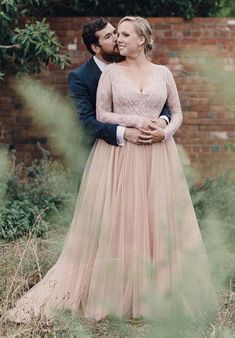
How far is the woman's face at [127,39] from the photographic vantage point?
192 inches

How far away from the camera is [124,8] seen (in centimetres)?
948

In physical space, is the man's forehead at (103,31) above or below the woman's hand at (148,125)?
above

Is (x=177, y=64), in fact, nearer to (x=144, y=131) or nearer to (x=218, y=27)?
(x=218, y=27)

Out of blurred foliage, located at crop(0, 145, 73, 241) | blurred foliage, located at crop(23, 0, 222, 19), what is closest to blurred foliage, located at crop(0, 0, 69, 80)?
blurred foliage, located at crop(23, 0, 222, 19)

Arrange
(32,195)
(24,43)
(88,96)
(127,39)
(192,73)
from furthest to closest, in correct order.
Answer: (192,73) → (24,43) → (32,195) → (88,96) → (127,39)

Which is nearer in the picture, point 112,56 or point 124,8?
point 112,56

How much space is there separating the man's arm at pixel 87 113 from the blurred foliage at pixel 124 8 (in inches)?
170

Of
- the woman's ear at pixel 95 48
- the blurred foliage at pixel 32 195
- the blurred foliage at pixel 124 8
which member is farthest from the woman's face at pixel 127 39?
the blurred foliage at pixel 124 8

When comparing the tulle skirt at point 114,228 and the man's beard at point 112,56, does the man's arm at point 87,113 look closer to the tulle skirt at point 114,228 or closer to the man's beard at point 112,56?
the tulle skirt at point 114,228

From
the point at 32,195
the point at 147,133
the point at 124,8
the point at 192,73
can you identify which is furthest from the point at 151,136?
the point at 124,8

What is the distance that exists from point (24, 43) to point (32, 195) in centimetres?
143

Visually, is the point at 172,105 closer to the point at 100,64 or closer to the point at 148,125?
the point at 148,125

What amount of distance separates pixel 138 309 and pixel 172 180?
78cm

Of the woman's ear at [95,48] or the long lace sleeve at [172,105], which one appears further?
the woman's ear at [95,48]
